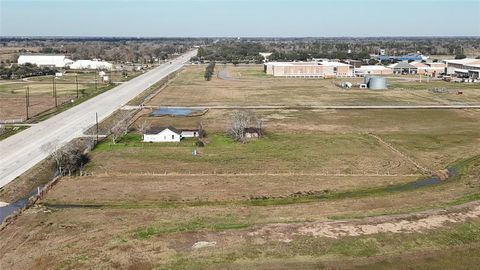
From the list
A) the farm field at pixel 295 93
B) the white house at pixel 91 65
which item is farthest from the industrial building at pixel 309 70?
the white house at pixel 91 65

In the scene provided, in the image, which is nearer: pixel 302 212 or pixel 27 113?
pixel 302 212

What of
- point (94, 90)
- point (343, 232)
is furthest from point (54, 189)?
point (94, 90)

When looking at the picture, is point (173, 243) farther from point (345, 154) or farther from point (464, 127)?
point (464, 127)

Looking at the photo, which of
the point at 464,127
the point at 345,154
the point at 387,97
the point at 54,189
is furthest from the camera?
the point at 387,97

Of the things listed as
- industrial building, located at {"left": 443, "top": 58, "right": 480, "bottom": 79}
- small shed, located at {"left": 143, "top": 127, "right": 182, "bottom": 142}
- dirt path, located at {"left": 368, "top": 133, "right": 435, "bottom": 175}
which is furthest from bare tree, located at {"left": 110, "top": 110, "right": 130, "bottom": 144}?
industrial building, located at {"left": 443, "top": 58, "right": 480, "bottom": 79}

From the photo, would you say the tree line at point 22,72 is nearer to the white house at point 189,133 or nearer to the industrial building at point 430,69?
the white house at point 189,133

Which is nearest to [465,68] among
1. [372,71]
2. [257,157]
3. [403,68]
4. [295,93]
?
[403,68]
